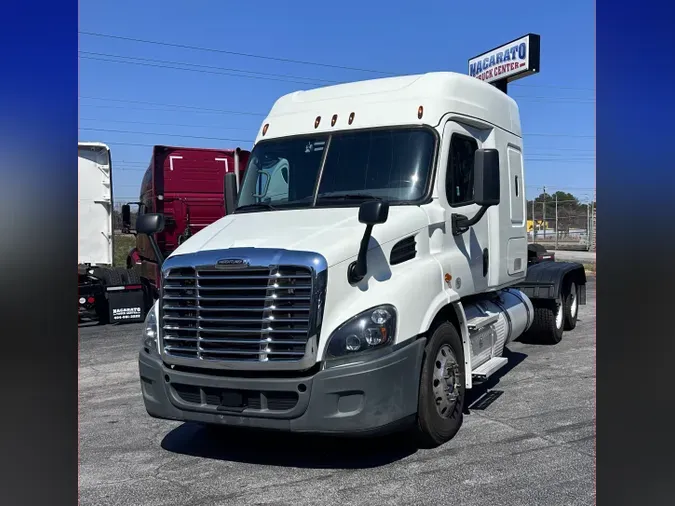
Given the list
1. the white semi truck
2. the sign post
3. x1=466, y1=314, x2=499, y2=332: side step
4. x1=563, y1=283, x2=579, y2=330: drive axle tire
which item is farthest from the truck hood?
the sign post

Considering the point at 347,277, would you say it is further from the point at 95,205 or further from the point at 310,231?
the point at 95,205

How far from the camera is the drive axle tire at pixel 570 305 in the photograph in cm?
1118

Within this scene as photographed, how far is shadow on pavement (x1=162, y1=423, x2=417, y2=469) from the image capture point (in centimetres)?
507

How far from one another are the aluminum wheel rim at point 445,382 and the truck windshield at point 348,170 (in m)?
1.41

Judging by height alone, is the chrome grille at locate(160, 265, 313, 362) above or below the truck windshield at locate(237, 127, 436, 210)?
below

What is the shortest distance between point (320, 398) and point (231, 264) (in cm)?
119

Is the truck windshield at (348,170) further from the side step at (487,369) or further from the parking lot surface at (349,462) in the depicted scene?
the parking lot surface at (349,462)

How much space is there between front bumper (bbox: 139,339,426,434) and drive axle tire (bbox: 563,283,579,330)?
7.08 m

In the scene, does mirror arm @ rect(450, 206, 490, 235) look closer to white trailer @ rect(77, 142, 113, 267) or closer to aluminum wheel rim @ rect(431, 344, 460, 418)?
aluminum wheel rim @ rect(431, 344, 460, 418)

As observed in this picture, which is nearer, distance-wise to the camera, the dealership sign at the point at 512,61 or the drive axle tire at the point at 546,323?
the drive axle tire at the point at 546,323

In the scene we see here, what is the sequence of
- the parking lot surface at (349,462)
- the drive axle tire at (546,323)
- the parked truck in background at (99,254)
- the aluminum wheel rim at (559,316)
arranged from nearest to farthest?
the parking lot surface at (349,462) < the drive axle tire at (546,323) < the aluminum wheel rim at (559,316) < the parked truck in background at (99,254)

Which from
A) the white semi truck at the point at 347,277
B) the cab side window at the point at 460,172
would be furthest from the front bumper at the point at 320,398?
the cab side window at the point at 460,172
